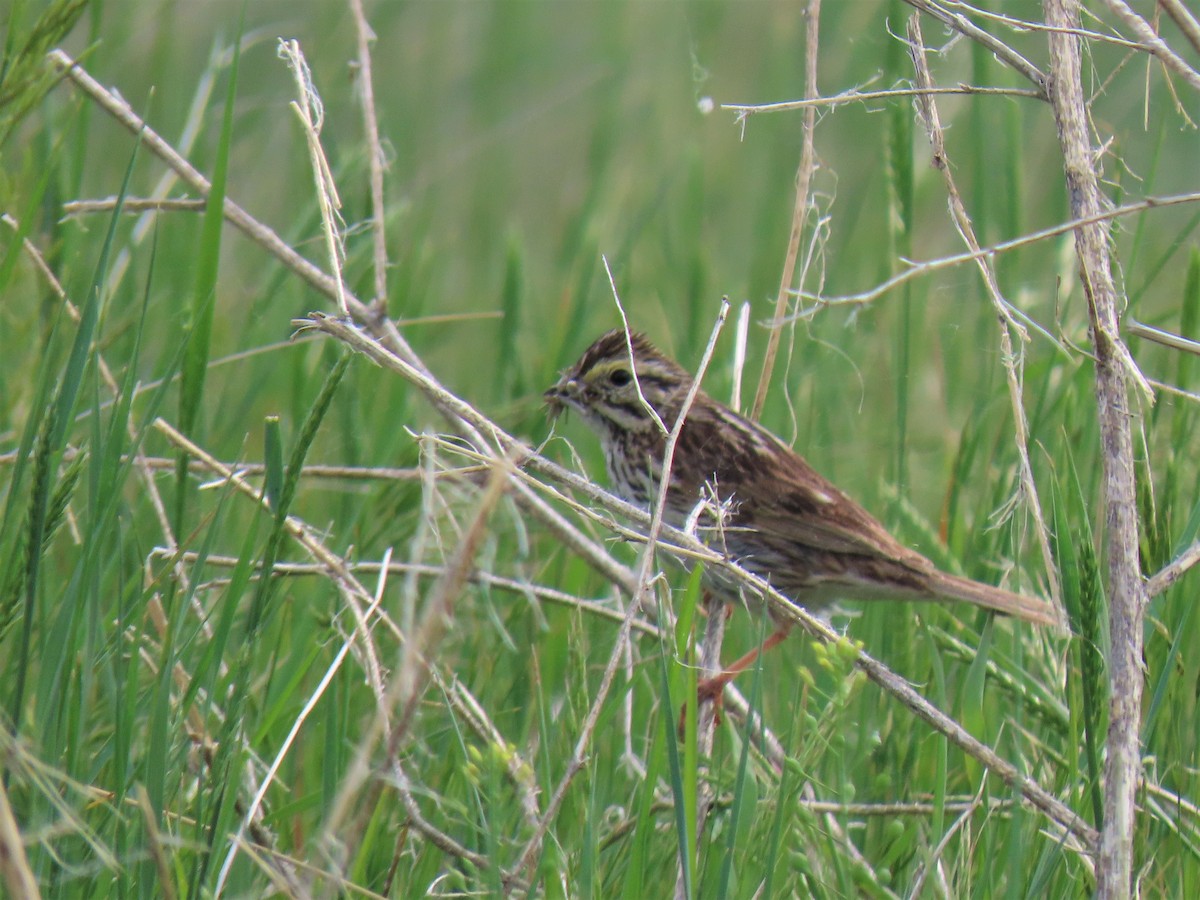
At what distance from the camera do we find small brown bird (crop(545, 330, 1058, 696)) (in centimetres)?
408

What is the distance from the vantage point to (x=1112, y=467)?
2461 mm

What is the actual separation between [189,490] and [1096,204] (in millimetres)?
2191

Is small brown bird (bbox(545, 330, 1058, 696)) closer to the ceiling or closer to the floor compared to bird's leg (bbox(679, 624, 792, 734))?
closer to the ceiling

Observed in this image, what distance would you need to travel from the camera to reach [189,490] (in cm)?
358

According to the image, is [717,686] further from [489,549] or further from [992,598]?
[489,549]

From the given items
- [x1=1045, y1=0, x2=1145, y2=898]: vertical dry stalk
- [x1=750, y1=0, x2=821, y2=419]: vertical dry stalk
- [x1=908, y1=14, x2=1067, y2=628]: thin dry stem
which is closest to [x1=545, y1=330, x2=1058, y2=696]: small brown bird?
[x1=750, y1=0, x2=821, y2=419]: vertical dry stalk

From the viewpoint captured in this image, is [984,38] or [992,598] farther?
[992,598]

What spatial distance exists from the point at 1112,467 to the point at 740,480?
1.80 m

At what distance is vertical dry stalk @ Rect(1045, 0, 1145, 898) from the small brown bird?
4.78 feet

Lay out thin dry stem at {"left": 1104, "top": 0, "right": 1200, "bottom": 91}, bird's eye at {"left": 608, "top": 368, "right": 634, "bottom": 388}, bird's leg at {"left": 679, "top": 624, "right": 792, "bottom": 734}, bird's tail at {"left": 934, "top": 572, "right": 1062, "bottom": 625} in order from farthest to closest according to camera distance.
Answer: bird's eye at {"left": 608, "top": 368, "right": 634, "bottom": 388} < bird's leg at {"left": 679, "top": 624, "right": 792, "bottom": 734} < bird's tail at {"left": 934, "top": 572, "right": 1062, "bottom": 625} < thin dry stem at {"left": 1104, "top": 0, "right": 1200, "bottom": 91}

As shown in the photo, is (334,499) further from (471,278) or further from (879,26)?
(471,278)

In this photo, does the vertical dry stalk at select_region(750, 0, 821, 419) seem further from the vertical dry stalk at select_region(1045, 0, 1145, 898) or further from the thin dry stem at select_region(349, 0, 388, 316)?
the thin dry stem at select_region(349, 0, 388, 316)

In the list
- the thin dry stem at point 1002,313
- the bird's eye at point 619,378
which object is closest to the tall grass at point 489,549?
the thin dry stem at point 1002,313

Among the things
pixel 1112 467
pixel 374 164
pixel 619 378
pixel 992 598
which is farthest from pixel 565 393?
pixel 1112 467
